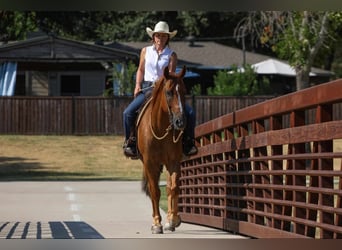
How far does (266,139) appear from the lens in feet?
33.4

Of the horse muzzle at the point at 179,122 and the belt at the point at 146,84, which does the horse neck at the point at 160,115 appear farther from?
the belt at the point at 146,84

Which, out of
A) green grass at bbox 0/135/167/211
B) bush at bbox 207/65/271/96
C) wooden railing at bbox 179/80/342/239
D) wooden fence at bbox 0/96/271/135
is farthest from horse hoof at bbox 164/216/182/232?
bush at bbox 207/65/271/96

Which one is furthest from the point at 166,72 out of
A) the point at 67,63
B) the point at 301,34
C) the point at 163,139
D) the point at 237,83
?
the point at 67,63

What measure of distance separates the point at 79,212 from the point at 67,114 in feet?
70.5

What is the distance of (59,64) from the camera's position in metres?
43.1

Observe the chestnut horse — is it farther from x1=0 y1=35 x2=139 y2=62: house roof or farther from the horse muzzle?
x1=0 y1=35 x2=139 y2=62: house roof

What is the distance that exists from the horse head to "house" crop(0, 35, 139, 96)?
98.7 feet

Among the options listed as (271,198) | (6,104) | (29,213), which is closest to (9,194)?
(29,213)

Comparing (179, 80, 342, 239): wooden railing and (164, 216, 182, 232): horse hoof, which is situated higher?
(179, 80, 342, 239): wooden railing

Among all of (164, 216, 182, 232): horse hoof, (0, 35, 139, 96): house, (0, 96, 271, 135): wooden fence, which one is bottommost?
(164, 216, 182, 232): horse hoof

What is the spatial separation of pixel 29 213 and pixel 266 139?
21.1 feet

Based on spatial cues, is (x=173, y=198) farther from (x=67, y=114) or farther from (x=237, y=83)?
(x=237, y=83)

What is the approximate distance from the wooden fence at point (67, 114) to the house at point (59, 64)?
13.0 ft

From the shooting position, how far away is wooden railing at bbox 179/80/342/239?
8.33 metres
